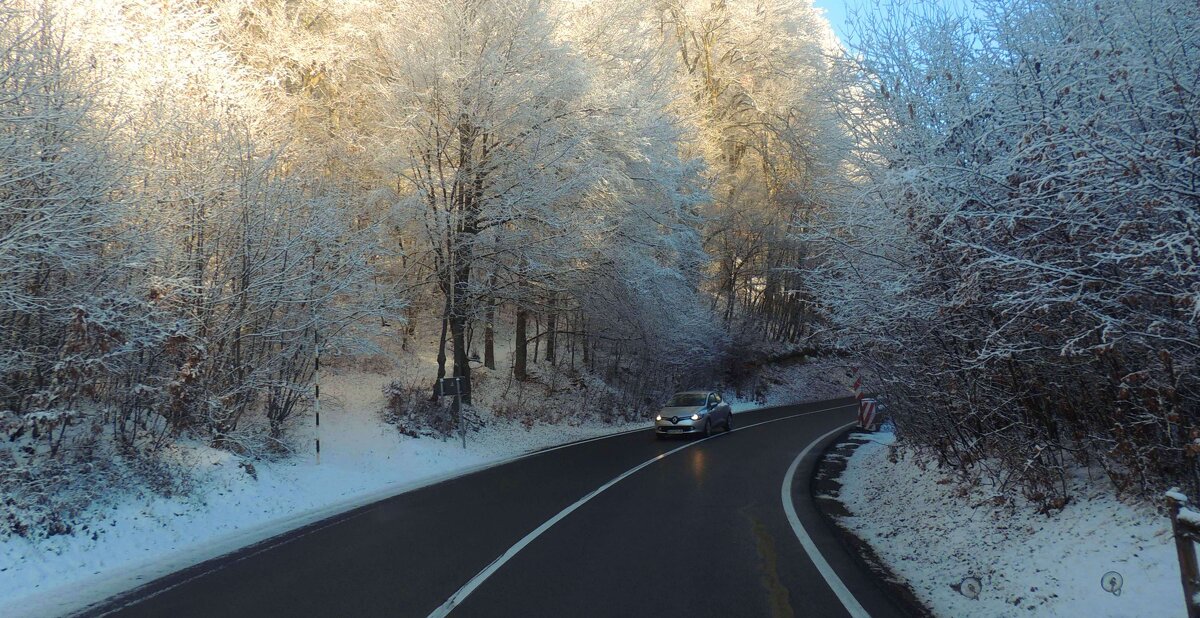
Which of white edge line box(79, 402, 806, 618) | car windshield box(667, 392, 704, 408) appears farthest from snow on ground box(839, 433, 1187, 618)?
car windshield box(667, 392, 704, 408)

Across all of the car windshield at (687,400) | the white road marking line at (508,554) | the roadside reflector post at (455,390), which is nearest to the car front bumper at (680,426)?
the car windshield at (687,400)

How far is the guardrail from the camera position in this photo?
3893mm

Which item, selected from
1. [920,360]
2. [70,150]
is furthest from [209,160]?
[920,360]

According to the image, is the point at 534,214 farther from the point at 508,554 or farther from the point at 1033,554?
the point at 1033,554

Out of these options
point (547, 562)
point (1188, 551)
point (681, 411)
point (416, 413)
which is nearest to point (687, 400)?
point (681, 411)

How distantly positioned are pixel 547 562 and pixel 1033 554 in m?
4.24

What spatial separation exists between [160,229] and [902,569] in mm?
10067

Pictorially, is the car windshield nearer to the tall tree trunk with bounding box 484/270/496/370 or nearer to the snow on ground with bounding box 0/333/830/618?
the snow on ground with bounding box 0/333/830/618

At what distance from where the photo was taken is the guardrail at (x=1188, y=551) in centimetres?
389

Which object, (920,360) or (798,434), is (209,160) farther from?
Result: (798,434)

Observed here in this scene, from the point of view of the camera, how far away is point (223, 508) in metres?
9.69

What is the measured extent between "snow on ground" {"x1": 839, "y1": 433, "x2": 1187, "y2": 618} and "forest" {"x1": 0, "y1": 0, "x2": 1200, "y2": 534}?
40 centimetres

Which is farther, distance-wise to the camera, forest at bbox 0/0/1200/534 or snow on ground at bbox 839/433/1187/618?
forest at bbox 0/0/1200/534

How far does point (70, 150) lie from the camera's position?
29.0ft
